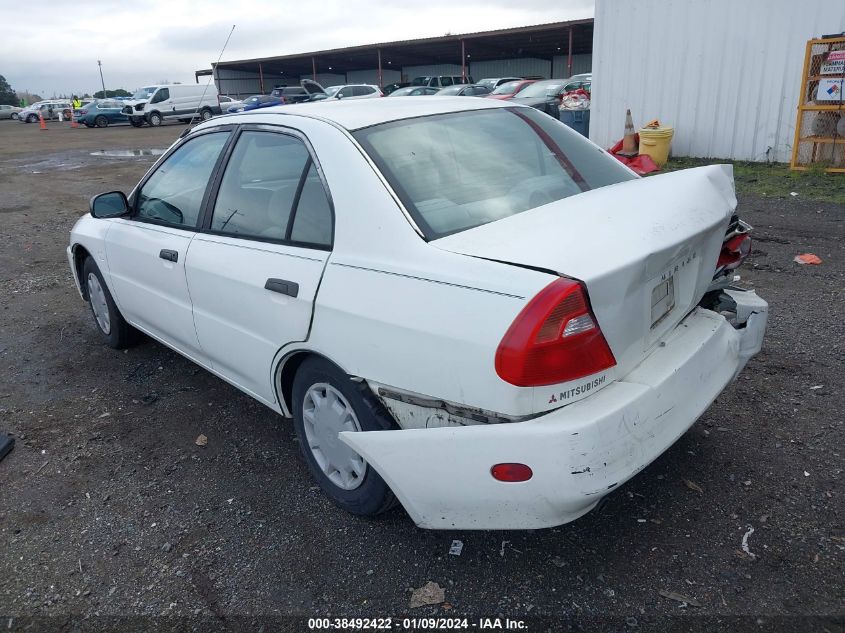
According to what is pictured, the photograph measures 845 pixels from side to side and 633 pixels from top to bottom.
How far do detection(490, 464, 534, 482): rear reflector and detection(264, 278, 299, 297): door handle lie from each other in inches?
43.1

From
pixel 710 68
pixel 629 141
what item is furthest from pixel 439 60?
pixel 710 68

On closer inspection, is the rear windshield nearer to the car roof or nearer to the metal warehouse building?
the car roof

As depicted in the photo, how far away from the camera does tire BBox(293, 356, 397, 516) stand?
2432 millimetres

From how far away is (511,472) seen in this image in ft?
6.66

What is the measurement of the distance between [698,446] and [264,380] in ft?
6.84

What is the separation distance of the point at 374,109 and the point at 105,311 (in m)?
2.84

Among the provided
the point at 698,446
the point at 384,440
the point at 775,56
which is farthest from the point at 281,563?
the point at 775,56

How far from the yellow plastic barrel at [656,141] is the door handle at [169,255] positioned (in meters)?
9.96

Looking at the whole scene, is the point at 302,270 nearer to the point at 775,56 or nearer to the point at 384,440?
the point at 384,440

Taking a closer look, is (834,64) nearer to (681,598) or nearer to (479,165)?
(479,165)

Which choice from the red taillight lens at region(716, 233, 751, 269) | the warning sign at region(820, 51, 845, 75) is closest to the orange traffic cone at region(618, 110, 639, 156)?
the warning sign at region(820, 51, 845, 75)

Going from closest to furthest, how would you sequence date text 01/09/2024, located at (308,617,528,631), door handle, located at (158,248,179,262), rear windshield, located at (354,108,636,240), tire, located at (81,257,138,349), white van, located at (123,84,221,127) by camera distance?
date text 01/09/2024, located at (308,617,528,631) < rear windshield, located at (354,108,636,240) < door handle, located at (158,248,179,262) < tire, located at (81,257,138,349) < white van, located at (123,84,221,127)

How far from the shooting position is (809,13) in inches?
402

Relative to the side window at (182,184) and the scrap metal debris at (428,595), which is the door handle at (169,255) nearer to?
the side window at (182,184)
